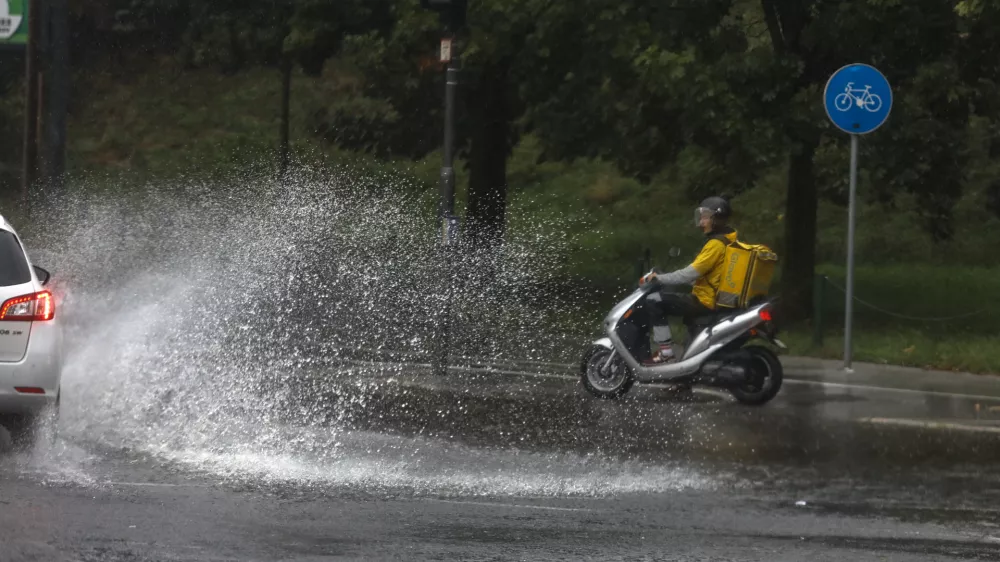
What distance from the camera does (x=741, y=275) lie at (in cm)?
1266

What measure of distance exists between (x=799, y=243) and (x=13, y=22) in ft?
42.1

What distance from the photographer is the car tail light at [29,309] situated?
9328 millimetres

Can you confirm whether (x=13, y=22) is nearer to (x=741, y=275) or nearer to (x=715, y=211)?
(x=715, y=211)

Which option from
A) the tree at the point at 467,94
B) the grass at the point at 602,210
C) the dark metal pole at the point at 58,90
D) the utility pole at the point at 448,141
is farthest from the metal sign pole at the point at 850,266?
the dark metal pole at the point at 58,90

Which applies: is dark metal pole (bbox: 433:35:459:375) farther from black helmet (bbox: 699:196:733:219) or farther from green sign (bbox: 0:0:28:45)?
green sign (bbox: 0:0:28:45)

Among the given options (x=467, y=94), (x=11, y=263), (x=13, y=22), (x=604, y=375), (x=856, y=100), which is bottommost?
(x=604, y=375)

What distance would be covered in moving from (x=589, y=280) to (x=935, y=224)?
6.08 meters

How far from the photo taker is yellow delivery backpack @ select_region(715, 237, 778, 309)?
12625mm

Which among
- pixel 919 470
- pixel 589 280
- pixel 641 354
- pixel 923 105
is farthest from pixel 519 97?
pixel 919 470

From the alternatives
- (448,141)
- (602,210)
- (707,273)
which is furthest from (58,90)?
(602,210)

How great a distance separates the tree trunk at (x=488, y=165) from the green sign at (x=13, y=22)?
7.29 metres

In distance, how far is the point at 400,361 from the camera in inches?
593

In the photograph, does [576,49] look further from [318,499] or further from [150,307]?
[318,499]

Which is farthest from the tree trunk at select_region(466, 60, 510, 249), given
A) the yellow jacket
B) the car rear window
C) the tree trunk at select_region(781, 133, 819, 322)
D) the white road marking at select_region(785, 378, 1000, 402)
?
the car rear window
